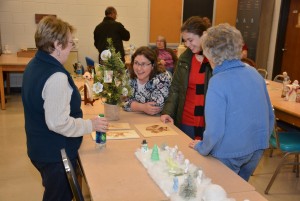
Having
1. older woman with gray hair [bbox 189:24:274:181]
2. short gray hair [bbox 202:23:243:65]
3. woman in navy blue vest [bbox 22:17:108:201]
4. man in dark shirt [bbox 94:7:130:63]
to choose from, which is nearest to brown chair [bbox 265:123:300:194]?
older woman with gray hair [bbox 189:24:274:181]

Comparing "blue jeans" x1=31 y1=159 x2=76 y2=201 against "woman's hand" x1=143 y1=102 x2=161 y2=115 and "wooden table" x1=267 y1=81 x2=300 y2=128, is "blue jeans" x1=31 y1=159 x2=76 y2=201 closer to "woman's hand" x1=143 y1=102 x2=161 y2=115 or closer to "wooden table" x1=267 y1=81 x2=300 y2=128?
"woman's hand" x1=143 y1=102 x2=161 y2=115

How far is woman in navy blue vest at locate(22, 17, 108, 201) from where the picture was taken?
1.53 metres

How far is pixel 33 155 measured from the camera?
5.53 ft

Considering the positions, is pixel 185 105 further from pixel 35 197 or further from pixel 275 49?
pixel 275 49

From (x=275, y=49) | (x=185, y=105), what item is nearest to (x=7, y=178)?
(x=185, y=105)

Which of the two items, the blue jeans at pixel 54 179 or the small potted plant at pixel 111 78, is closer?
the blue jeans at pixel 54 179

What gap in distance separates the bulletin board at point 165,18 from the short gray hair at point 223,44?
5465 millimetres

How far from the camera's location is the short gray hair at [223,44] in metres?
1.61

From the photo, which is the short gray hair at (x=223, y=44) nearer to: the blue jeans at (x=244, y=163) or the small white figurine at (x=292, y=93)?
the blue jeans at (x=244, y=163)

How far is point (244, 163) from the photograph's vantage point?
5.79 feet

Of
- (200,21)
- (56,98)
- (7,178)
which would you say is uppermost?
(200,21)

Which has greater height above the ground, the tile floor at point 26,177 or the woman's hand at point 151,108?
the woman's hand at point 151,108

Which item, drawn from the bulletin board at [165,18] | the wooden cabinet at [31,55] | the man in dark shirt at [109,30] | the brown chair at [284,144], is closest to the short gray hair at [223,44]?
the brown chair at [284,144]

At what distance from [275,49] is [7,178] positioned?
5.79 m
